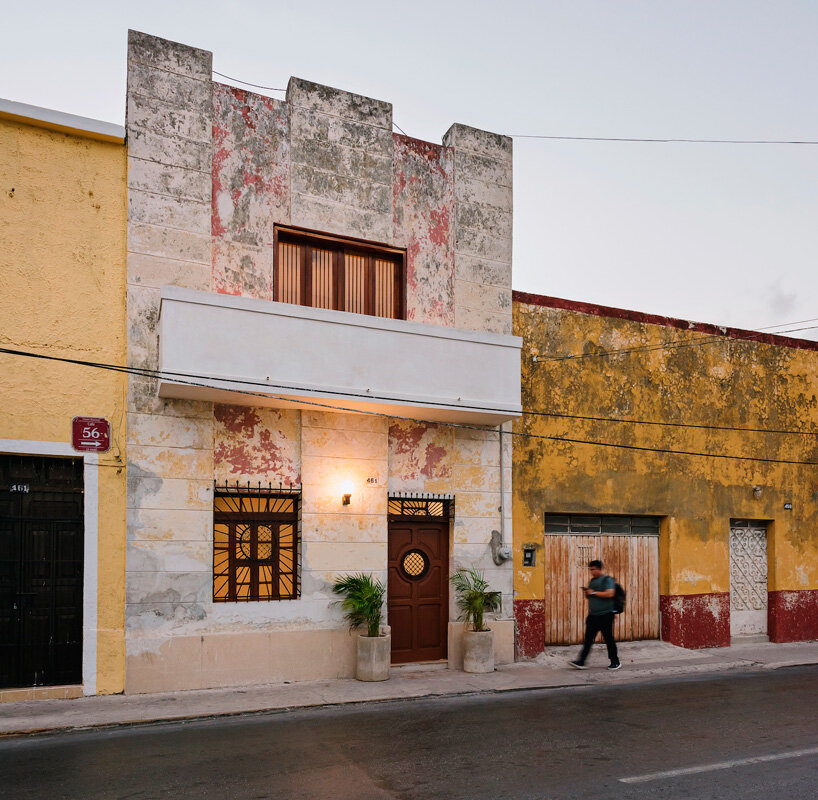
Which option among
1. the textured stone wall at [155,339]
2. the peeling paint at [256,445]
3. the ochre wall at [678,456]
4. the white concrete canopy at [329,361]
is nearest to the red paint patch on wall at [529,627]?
the ochre wall at [678,456]

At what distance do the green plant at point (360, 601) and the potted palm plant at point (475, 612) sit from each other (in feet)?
4.81

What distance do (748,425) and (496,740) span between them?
10.8 m

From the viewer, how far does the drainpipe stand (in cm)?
1330

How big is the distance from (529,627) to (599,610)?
1.46 meters

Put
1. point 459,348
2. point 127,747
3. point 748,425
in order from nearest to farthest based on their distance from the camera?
point 127,747 < point 459,348 < point 748,425

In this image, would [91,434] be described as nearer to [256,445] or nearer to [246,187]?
[256,445]

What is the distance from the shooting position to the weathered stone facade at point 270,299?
10914 mm

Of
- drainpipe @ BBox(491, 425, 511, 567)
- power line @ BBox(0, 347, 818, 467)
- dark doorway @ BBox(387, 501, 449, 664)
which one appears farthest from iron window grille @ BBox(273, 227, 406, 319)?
dark doorway @ BBox(387, 501, 449, 664)

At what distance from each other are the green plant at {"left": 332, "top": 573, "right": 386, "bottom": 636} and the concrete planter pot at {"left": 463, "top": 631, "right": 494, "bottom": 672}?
151cm

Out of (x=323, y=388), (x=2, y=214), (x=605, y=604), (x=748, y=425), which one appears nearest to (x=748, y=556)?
(x=748, y=425)

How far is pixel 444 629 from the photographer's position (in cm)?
1319

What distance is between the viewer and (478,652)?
40.7ft

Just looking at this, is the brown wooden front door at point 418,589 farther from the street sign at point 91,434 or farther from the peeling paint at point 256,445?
the street sign at point 91,434

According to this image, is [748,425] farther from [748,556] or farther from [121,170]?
[121,170]
